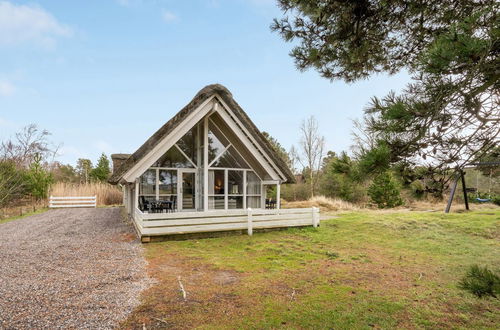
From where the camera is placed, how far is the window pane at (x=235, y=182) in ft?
37.0

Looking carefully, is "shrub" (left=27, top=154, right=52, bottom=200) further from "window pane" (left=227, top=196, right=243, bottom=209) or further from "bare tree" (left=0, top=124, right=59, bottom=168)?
"window pane" (left=227, top=196, right=243, bottom=209)

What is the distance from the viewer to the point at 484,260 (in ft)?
20.3

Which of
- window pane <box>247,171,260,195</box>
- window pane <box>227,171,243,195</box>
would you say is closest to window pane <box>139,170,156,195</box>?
window pane <box>227,171,243,195</box>

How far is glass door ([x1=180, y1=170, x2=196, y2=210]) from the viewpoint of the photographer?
10.8 metres

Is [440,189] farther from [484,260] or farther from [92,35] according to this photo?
[92,35]

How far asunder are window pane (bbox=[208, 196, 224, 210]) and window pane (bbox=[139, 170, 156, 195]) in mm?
2135

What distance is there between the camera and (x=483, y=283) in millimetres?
1820

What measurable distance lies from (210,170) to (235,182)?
1.16 metres

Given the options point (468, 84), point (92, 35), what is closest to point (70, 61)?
point (92, 35)

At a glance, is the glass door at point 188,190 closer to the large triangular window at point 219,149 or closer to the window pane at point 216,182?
the window pane at point 216,182

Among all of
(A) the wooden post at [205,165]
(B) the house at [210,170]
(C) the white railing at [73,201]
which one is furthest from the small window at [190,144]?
(C) the white railing at [73,201]

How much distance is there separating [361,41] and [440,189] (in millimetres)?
2175

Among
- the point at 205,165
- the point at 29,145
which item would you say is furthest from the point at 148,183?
the point at 29,145

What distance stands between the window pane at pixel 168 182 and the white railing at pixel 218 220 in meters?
1.57
